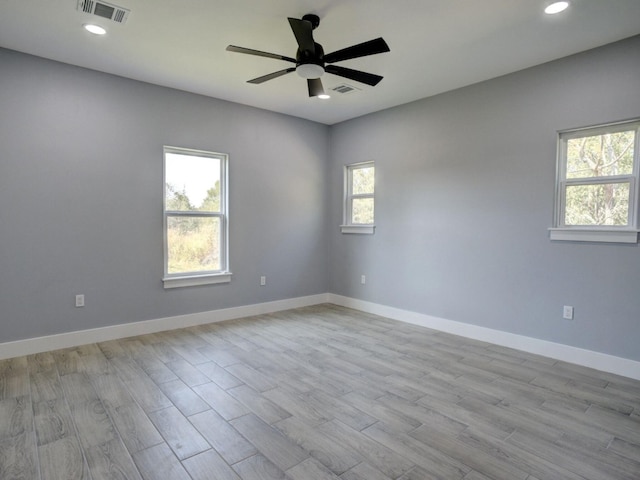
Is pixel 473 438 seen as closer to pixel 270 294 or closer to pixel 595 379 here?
pixel 595 379

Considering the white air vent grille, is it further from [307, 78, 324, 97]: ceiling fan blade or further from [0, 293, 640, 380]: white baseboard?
[0, 293, 640, 380]: white baseboard

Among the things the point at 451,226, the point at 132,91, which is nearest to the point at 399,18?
the point at 451,226

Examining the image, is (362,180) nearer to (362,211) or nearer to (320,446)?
(362,211)

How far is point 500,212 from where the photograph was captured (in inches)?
150

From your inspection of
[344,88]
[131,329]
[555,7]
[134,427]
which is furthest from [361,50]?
[131,329]

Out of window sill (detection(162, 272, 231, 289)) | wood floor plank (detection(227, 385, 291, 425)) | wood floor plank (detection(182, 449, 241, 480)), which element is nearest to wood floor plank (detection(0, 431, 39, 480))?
wood floor plank (detection(182, 449, 241, 480))

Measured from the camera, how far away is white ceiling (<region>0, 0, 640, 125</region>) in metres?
2.60

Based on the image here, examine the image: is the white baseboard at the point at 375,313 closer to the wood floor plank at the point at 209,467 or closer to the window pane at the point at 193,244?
the window pane at the point at 193,244

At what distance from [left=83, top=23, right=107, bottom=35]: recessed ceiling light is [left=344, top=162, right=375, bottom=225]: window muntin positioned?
3.45 metres

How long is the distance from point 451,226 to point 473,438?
102 inches

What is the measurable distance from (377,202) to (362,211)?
37 cm

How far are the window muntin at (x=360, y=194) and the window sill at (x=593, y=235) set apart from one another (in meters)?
2.34

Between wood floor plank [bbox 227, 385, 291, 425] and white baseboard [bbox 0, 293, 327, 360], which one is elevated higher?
white baseboard [bbox 0, 293, 327, 360]

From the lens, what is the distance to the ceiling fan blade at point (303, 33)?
2273mm
